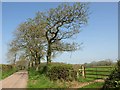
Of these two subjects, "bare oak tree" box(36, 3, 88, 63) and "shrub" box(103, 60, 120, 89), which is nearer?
"shrub" box(103, 60, 120, 89)

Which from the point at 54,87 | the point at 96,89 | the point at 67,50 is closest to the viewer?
the point at 96,89

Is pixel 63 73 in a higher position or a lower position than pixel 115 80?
lower

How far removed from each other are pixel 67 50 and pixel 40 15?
5.60 metres

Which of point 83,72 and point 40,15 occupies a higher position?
point 40,15

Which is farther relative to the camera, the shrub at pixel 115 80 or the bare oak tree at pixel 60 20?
→ the bare oak tree at pixel 60 20

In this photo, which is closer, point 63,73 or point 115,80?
point 115,80

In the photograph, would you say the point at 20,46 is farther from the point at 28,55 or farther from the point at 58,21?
the point at 58,21

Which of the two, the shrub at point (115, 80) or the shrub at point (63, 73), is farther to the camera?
the shrub at point (63, 73)

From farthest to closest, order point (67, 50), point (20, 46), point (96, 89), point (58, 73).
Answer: point (20, 46)
point (67, 50)
point (58, 73)
point (96, 89)

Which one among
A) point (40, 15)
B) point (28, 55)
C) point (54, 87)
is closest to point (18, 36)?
point (28, 55)

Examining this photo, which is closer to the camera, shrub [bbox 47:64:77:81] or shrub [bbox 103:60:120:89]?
shrub [bbox 103:60:120:89]

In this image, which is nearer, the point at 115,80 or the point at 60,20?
the point at 115,80

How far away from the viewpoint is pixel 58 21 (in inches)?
1072

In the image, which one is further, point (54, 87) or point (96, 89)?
point (54, 87)
